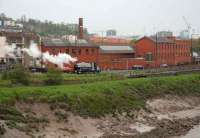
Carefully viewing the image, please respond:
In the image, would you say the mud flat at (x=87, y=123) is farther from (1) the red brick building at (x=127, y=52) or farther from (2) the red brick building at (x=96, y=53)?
(1) the red brick building at (x=127, y=52)

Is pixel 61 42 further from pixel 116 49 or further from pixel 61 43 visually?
pixel 116 49

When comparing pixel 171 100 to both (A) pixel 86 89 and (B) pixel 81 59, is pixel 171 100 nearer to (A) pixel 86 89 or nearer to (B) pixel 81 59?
(A) pixel 86 89

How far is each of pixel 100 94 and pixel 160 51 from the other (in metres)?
86.6

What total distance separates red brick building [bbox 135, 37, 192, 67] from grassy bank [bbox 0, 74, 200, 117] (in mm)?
54496

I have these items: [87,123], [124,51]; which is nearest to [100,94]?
[87,123]

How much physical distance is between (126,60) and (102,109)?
69.9 m

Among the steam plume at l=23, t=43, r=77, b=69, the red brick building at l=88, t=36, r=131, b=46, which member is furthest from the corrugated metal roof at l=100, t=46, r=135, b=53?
the steam plume at l=23, t=43, r=77, b=69

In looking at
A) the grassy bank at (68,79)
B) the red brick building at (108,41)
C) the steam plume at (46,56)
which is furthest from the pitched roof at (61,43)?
the grassy bank at (68,79)

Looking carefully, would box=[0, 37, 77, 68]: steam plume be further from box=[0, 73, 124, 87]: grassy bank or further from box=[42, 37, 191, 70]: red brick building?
box=[0, 73, 124, 87]: grassy bank

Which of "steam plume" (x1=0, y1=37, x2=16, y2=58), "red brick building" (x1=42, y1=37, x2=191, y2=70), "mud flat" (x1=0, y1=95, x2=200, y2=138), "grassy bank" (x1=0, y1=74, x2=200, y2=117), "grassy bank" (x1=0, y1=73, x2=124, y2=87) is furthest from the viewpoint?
"red brick building" (x1=42, y1=37, x2=191, y2=70)

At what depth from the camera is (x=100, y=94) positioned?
202 ft

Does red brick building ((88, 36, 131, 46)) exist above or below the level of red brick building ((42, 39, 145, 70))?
above

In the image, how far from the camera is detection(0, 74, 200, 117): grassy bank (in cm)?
5244

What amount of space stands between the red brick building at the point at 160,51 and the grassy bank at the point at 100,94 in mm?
54496
